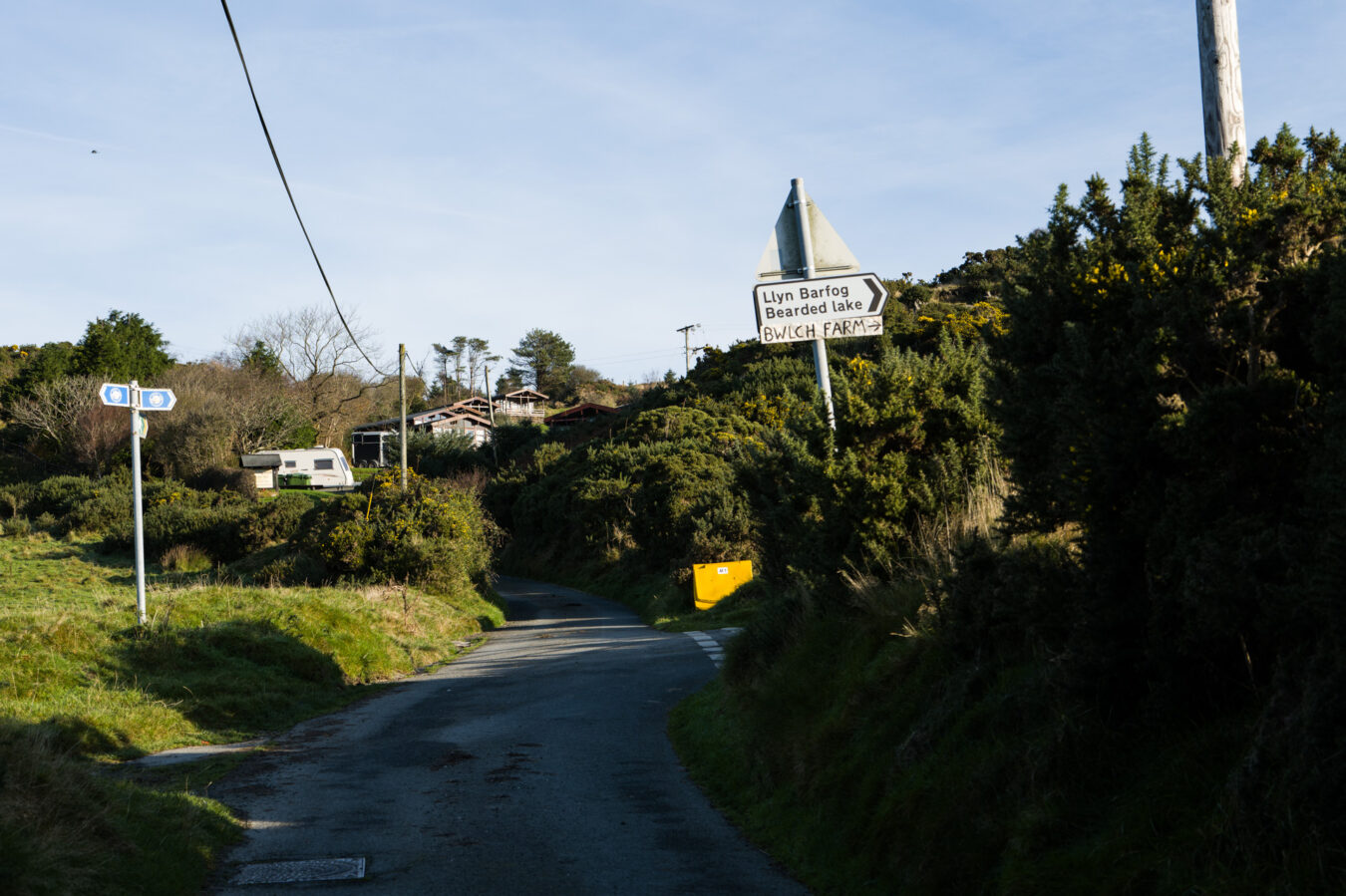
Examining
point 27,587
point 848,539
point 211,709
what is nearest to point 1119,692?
point 848,539

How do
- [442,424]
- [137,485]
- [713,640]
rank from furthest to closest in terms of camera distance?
[442,424] → [713,640] → [137,485]

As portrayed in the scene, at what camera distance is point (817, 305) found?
8562 mm

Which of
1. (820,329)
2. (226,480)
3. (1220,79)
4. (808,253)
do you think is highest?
(226,480)

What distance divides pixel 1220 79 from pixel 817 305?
128 inches

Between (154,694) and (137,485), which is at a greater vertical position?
(137,485)

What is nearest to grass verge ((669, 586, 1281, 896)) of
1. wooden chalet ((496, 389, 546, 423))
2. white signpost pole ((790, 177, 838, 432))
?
white signpost pole ((790, 177, 838, 432))

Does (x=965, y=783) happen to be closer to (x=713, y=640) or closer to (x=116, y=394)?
(x=116, y=394)

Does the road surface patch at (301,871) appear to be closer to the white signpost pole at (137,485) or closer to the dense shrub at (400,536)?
the white signpost pole at (137,485)

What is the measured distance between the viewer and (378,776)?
965 centimetres

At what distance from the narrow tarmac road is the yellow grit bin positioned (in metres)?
13.5

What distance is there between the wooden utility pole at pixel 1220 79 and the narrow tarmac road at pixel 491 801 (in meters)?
5.49

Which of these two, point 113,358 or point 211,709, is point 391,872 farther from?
point 113,358

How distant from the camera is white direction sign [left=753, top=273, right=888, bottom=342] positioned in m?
8.48


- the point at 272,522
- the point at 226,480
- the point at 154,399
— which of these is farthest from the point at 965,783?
the point at 226,480
